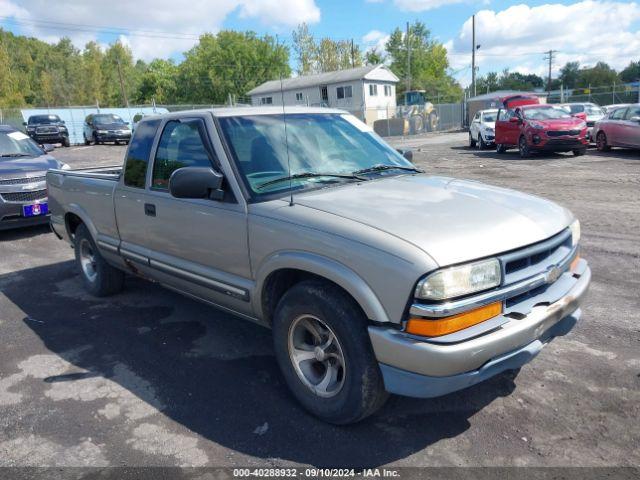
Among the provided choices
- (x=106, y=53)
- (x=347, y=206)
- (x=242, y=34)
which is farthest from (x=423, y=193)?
(x=106, y=53)

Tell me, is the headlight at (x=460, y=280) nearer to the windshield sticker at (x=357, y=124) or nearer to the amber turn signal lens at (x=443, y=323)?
A: the amber turn signal lens at (x=443, y=323)

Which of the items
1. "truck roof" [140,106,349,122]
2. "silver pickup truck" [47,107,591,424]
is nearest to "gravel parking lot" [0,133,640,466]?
"silver pickup truck" [47,107,591,424]

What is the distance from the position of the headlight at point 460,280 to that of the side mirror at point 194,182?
159cm

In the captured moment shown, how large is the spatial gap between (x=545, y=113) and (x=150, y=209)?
15563 mm

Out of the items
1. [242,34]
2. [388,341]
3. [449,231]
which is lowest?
[388,341]

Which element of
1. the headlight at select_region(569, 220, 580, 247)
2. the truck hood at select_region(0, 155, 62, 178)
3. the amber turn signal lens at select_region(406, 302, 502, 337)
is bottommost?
the amber turn signal lens at select_region(406, 302, 502, 337)

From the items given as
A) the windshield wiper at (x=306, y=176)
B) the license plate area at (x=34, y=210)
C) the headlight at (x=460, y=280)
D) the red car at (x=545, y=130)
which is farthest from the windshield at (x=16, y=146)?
the red car at (x=545, y=130)

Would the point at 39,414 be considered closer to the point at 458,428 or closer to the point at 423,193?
the point at 458,428

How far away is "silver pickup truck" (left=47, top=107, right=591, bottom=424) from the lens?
2.60 meters

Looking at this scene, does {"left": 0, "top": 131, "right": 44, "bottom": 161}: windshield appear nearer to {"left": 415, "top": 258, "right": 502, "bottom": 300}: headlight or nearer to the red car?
{"left": 415, "top": 258, "right": 502, "bottom": 300}: headlight

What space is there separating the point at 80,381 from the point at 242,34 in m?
73.5

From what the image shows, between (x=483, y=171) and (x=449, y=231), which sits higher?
(x=449, y=231)

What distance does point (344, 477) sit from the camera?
2.69m

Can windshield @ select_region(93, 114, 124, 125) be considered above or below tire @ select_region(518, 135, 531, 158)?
above
